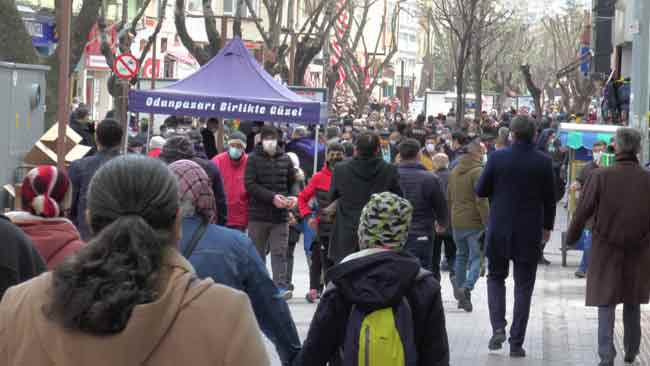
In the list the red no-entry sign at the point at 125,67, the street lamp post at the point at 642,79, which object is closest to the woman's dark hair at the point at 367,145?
the street lamp post at the point at 642,79

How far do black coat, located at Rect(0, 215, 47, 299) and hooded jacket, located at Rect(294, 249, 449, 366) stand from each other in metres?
1.03

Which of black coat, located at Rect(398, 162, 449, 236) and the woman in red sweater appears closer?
black coat, located at Rect(398, 162, 449, 236)

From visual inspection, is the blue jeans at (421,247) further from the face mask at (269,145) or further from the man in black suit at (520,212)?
the face mask at (269,145)

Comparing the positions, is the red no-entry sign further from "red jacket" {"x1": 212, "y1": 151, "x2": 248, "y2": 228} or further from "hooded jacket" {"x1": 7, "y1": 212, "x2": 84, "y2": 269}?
"hooded jacket" {"x1": 7, "y1": 212, "x2": 84, "y2": 269}

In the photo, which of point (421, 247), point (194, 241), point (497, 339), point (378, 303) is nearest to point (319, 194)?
point (421, 247)

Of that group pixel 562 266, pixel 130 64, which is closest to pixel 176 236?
pixel 562 266

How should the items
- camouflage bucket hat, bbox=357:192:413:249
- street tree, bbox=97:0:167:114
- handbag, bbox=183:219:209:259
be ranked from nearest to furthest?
handbag, bbox=183:219:209:259, camouflage bucket hat, bbox=357:192:413:249, street tree, bbox=97:0:167:114

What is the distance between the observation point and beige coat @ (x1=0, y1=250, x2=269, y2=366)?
115 inches

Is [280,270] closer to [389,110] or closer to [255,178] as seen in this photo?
[255,178]

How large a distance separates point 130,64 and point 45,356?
24393 mm

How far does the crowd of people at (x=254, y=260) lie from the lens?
2.94 metres

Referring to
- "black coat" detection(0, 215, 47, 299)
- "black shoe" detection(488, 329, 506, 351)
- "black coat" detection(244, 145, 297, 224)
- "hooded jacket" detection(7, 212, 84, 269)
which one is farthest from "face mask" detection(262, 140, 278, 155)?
"black coat" detection(0, 215, 47, 299)

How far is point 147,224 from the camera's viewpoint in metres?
3.04

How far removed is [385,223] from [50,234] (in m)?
1.46
